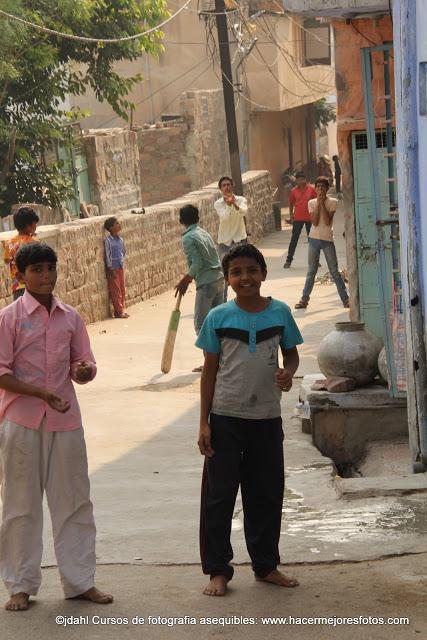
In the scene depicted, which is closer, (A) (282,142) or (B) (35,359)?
(B) (35,359)

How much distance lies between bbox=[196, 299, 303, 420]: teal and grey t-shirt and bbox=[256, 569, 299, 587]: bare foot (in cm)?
66

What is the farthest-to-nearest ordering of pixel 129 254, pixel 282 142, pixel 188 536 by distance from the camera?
1. pixel 282 142
2. pixel 129 254
3. pixel 188 536

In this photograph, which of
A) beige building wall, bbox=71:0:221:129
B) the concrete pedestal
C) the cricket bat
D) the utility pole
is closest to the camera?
the concrete pedestal

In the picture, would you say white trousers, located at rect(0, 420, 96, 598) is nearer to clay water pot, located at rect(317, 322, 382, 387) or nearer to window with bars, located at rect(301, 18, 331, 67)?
clay water pot, located at rect(317, 322, 382, 387)

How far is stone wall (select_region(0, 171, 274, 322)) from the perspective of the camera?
1494 centimetres

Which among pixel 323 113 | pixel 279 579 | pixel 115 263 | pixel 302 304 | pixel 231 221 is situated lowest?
pixel 302 304

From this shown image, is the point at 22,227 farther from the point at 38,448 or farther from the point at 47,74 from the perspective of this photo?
the point at 47,74

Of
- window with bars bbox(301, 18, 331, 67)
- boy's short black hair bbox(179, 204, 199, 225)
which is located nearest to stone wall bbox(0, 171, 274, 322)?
boy's short black hair bbox(179, 204, 199, 225)

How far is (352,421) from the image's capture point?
872 cm

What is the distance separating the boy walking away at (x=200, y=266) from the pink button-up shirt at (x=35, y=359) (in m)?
6.14

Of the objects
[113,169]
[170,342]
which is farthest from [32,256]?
[113,169]

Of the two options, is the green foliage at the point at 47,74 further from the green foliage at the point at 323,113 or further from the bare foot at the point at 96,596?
the green foliage at the point at 323,113

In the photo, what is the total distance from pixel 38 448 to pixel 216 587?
0.90 m

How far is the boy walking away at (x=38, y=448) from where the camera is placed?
505cm
